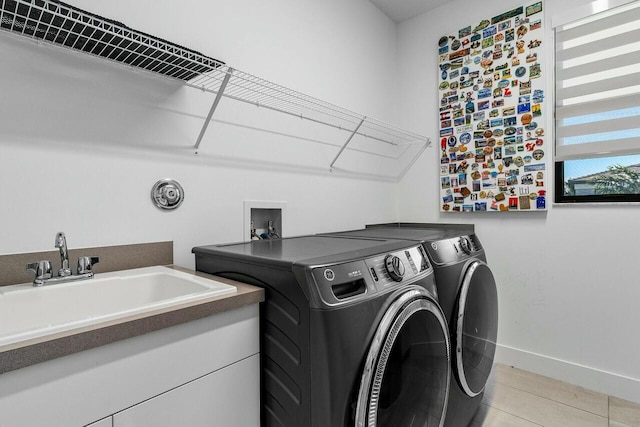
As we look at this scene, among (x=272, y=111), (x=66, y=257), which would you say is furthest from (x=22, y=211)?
(x=272, y=111)

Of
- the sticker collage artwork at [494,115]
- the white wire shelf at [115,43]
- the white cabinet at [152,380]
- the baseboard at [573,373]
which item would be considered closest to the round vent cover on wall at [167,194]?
the white wire shelf at [115,43]

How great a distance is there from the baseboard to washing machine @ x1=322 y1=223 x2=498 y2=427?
714 mm

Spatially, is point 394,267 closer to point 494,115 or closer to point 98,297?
point 98,297

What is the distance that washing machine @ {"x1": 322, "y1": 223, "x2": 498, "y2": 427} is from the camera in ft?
4.69

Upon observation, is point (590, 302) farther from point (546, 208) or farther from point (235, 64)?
point (235, 64)

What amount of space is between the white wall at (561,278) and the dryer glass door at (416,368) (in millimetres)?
1345

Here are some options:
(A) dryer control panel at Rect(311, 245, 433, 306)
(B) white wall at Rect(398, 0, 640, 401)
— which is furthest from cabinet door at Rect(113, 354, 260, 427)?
(B) white wall at Rect(398, 0, 640, 401)

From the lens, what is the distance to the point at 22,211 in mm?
1100

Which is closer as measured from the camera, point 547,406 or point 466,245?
point 466,245

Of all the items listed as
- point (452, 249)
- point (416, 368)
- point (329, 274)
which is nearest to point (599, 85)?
point (452, 249)

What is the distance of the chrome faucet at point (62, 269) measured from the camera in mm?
1041

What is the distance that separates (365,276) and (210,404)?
587 millimetres

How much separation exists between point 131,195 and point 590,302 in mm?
2647

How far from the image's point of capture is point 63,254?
1.08m
